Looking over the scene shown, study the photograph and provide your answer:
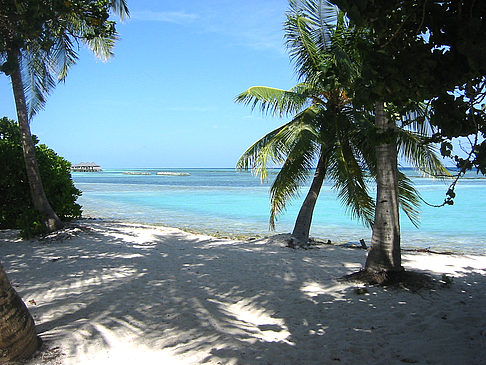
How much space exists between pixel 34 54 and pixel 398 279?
10.4 metres

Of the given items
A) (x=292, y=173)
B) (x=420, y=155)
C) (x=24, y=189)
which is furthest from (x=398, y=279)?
(x=24, y=189)

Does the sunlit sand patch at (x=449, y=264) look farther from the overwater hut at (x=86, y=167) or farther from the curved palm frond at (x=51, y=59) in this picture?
the overwater hut at (x=86, y=167)

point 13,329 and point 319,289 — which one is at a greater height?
point 13,329

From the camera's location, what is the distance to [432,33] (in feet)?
10.0

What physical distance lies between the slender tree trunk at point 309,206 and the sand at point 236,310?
169 centimetres

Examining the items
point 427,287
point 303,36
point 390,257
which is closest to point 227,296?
point 390,257

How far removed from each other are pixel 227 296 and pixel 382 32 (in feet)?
12.8

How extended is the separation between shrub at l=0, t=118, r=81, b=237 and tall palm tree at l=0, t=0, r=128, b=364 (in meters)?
0.46

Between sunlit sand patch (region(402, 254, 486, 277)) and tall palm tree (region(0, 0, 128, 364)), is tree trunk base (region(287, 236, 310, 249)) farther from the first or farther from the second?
tall palm tree (region(0, 0, 128, 364))

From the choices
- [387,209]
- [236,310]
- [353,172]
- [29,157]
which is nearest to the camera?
[236,310]

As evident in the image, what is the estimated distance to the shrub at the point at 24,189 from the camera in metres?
8.83

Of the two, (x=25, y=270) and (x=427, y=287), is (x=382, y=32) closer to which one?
(x=427, y=287)

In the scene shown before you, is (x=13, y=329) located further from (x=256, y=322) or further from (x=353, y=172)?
(x=353, y=172)

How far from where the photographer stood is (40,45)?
26.5 feet
